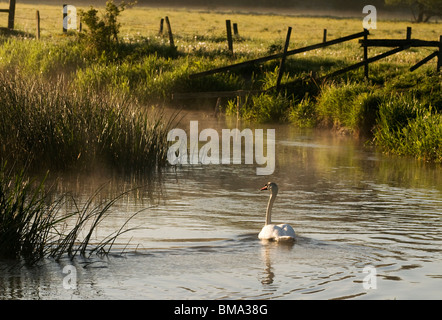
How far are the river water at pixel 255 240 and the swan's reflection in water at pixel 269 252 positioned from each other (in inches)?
0.5

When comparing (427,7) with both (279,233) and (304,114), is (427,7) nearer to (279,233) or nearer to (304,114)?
(304,114)

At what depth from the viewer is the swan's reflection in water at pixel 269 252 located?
893 centimetres

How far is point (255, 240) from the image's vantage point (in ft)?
35.2

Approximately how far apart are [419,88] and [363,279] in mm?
15435

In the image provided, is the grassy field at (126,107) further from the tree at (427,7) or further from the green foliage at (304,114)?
the tree at (427,7)

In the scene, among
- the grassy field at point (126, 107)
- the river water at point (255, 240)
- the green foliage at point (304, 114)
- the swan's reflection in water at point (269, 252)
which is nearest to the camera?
the river water at point (255, 240)

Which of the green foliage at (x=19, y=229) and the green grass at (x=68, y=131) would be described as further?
the green grass at (x=68, y=131)

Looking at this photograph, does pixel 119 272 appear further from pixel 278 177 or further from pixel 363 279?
pixel 278 177

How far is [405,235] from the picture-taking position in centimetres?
1110

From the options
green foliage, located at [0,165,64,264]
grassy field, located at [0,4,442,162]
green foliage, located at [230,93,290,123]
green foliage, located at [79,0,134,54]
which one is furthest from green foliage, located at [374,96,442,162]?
green foliage, located at [79,0,134,54]

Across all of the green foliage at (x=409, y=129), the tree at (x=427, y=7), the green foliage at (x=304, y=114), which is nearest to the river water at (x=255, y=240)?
the green foliage at (x=409, y=129)

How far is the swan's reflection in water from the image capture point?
8.93 metres

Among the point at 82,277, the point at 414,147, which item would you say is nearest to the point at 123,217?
the point at 82,277
